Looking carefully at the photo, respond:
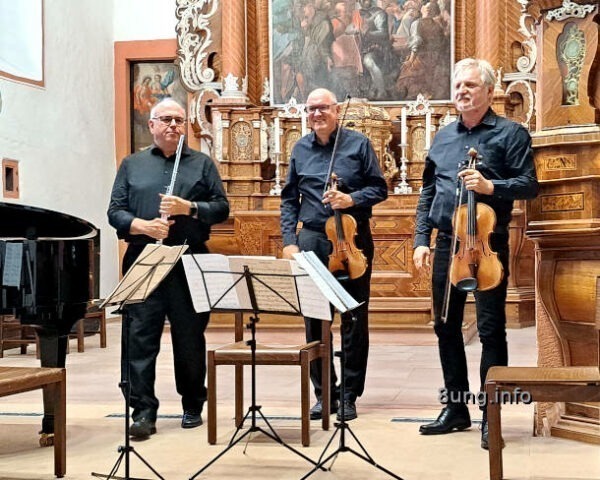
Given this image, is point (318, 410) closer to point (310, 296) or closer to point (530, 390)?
point (310, 296)

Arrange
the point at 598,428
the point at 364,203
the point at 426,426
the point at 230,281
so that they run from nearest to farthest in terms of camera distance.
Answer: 1. the point at 230,281
2. the point at 598,428
3. the point at 426,426
4. the point at 364,203

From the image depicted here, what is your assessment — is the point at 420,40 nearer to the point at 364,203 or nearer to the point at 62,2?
the point at 62,2

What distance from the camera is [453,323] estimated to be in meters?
5.11

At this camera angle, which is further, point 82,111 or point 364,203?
point 82,111

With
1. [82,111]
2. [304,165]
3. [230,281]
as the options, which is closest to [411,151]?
[82,111]

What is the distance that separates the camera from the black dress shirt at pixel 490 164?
189 inches

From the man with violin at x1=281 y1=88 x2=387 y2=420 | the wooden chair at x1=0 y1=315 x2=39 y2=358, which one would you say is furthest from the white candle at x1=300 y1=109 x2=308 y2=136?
the man with violin at x1=281 y1=88 x2=387 y2=420

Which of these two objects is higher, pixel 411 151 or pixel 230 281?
pixel 411 151

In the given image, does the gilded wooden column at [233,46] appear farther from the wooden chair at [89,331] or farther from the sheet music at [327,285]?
the sheet music at [327,285]

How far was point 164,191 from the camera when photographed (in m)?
5.51

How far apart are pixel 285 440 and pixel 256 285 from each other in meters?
1.06

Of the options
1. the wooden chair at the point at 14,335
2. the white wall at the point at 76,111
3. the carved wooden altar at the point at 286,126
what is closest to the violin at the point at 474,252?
the wooden chair at the point at 14,335

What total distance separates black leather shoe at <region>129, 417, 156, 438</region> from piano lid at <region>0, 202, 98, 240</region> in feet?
3.91

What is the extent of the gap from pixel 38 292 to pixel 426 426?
2.06m
